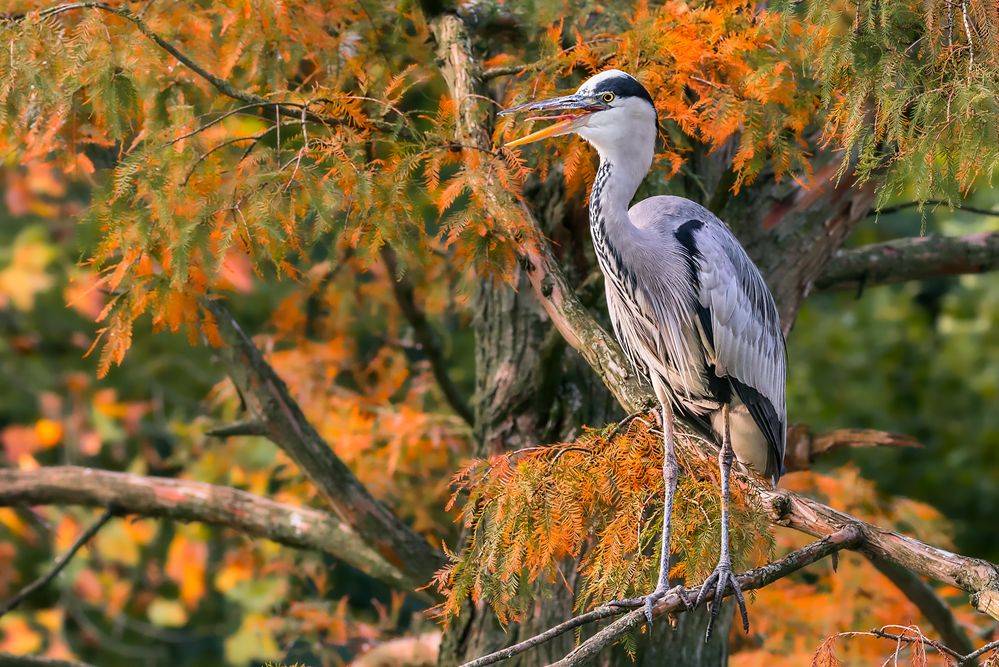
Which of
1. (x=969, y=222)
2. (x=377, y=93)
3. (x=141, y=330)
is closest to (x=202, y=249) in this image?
(x=377, y=93)

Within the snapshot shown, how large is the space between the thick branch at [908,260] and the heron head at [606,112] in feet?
5.38

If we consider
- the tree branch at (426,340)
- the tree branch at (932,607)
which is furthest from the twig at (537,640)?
the tree branch at (426,340)

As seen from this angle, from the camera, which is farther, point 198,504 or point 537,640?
point 198,504

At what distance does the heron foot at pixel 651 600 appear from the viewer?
2.69 metres

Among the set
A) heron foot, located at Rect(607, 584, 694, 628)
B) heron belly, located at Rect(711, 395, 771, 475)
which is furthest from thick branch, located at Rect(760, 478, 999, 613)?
heron belly, located at Rect(711, 395, 771, 475)

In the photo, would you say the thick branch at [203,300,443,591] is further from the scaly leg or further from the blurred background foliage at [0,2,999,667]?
the scaly leg

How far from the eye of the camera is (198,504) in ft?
15.6

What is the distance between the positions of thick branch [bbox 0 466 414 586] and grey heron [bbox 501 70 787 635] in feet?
4.80

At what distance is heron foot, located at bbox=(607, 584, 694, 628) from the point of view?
269 centimetres

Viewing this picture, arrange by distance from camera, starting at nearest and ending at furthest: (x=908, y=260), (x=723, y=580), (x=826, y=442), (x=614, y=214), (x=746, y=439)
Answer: (x=723, y=580)
(x=614, y=214)
(x=746, y=439)
(x=826, y=442)
(x=908, y=260)

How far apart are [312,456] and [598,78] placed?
5.79 ft

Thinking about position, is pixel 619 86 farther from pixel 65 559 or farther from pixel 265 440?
pixel 265 440

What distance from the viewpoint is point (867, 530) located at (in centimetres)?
294

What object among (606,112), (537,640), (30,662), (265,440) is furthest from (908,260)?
(265,440)
